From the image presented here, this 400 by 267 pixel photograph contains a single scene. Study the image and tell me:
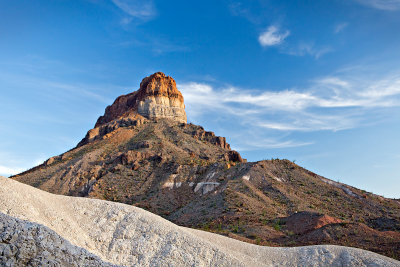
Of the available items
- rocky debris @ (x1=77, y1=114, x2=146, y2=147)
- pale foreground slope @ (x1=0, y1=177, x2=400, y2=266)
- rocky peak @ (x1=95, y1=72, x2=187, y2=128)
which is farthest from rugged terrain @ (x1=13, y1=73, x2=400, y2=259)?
rocky peak @ (x1=95, y1=72, x2=187, y2=128)

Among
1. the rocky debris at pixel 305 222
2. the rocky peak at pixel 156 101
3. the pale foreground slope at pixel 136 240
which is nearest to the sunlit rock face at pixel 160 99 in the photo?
the rocky peak at pixel 156 101

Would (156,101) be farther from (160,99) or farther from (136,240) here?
(136,240)

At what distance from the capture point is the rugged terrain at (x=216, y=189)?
24984mm

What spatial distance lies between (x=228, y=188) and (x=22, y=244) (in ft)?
106

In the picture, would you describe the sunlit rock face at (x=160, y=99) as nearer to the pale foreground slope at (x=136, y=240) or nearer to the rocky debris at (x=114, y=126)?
the rocky debris at (x=114, y=126)

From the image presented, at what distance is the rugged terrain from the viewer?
82.0ft

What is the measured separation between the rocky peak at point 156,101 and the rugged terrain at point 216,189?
21.4ft

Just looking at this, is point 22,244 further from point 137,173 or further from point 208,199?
point 137,173

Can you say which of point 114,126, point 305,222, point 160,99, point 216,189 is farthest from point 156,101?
point 305,222

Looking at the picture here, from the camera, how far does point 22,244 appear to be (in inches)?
255

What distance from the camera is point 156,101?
7881 cm

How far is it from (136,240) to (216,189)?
26406 millimetres

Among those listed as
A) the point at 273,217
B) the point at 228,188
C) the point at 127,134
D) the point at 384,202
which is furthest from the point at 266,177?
the point at 127,134

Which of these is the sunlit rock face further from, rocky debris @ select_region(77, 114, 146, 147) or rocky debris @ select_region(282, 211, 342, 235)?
rocky debris @ select_region(282, 211, 342, 235)
